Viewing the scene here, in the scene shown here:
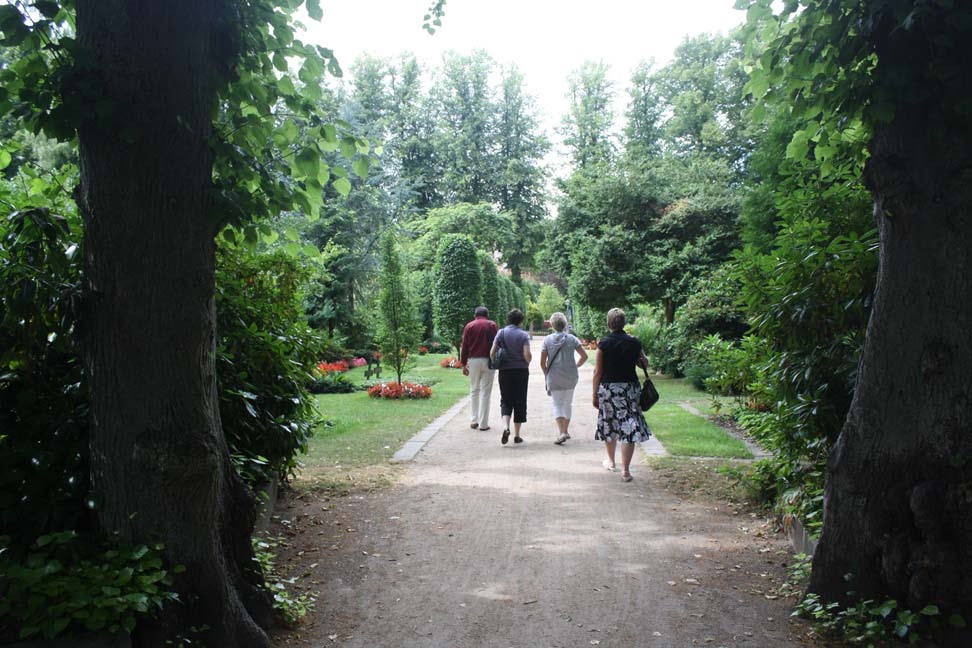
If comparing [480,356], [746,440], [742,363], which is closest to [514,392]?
[480,356]

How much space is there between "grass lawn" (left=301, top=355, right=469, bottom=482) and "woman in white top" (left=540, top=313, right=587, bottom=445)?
2348 millimetres

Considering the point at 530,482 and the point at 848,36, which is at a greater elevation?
the point at 848,36

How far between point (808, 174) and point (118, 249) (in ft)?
17.2

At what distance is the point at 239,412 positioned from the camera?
4934 mm

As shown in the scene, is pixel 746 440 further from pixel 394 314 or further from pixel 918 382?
pixel 394 314

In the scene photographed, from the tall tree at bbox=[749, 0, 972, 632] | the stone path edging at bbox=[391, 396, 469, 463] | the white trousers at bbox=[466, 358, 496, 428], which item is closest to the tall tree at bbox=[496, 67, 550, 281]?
the stone path edging at bbox=[391, 396, 469, 463]

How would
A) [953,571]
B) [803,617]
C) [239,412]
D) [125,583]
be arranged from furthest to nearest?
[239,412]
[803,617]
[953,571]
[125,583]

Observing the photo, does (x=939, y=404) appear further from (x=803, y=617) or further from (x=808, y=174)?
(x=808, y=174)

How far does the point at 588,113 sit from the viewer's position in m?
53.1

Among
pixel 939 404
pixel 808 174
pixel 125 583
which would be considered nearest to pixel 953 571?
pixel 939 404

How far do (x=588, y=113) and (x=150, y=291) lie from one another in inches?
2108

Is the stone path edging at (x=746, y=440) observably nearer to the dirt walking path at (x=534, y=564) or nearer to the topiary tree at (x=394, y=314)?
the dirt walking path at (x=534, y=564)

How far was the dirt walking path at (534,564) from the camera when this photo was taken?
3.83 metres

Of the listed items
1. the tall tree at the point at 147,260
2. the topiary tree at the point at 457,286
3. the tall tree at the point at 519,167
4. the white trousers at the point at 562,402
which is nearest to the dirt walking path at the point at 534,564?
A: the tall tree at the point at 147,260
